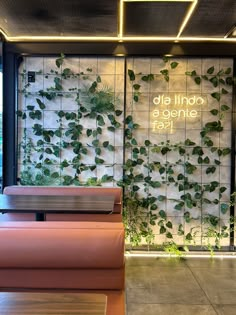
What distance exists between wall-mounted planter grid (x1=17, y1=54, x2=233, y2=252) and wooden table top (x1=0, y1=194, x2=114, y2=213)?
102cm

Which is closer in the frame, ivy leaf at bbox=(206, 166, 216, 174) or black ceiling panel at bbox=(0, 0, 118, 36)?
black ceiling panel at bbox=(0, 0, 118, 36)

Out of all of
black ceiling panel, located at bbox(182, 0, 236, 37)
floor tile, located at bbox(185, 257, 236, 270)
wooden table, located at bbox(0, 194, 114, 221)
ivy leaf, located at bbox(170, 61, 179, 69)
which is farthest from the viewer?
ivy leaf, located at bbox(170, 61, 179, 69)

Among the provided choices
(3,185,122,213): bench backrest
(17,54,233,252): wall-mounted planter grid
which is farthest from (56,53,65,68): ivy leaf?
(3,185,122,213): bench backrest

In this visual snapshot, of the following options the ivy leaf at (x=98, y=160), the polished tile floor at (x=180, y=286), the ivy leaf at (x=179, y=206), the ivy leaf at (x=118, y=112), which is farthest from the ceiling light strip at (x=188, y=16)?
the polished tile floor at (x=180, y=286)

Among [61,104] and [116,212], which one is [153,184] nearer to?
[116,212]

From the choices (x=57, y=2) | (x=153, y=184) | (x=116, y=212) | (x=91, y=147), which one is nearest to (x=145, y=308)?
(x=116, y=212)

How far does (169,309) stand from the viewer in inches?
129

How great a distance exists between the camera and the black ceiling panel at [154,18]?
369 centimetres

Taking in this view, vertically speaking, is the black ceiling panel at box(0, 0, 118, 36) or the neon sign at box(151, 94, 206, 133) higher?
the black ceiling panel at box(0, 0, 118, 36)

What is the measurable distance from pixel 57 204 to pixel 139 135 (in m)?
1.81

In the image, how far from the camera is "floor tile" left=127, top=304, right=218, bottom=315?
3209 mm

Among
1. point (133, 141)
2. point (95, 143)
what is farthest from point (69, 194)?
point (133, 141)

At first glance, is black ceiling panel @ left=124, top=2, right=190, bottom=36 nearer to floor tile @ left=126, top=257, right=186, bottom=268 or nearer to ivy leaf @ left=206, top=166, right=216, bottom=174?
ivy leaf @ left=206, top=166, right=216, bottom=174

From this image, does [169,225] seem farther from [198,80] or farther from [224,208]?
[198,80]
